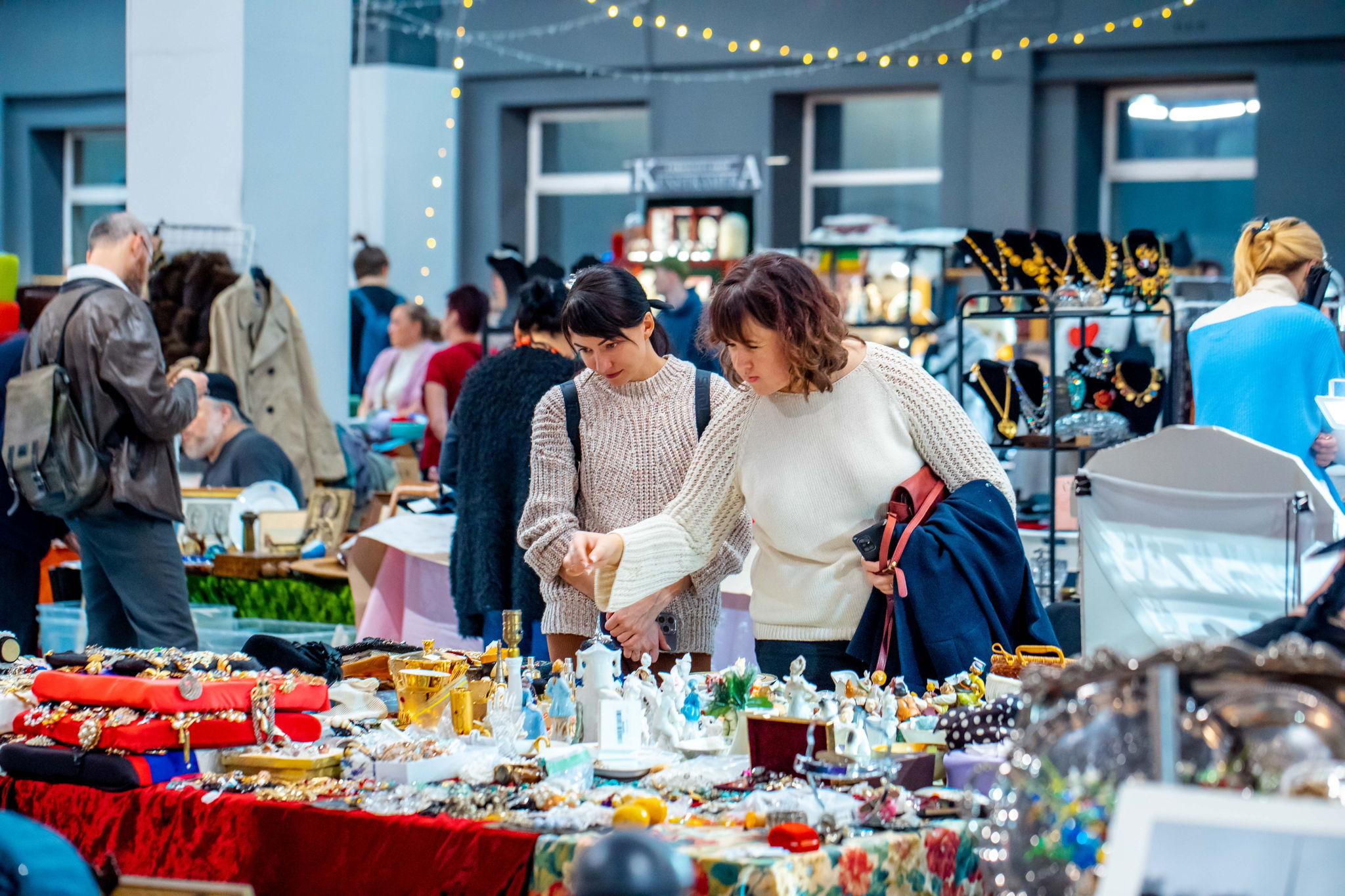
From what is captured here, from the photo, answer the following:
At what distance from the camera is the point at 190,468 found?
5.54m

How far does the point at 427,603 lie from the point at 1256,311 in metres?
2.30

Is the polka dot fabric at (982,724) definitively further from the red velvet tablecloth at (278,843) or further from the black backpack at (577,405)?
the black backpack at (577,405)

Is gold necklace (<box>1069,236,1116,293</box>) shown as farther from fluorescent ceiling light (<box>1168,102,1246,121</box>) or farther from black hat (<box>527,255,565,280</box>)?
fluorescent ceiling light (<box>1168,102,1246,121</box>)

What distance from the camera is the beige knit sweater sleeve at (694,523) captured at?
2518mm

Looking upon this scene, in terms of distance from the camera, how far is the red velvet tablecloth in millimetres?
1683

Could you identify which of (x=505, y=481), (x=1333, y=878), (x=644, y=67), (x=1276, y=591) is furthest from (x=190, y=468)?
(x=644, y=67)

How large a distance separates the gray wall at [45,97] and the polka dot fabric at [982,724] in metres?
11.1

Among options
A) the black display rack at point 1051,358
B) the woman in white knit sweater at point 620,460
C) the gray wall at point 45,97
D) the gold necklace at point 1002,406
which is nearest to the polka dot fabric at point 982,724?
the woman in white knit sweater at point 620,460

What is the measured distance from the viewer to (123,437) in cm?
375

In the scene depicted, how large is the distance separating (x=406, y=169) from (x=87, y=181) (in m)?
3.61

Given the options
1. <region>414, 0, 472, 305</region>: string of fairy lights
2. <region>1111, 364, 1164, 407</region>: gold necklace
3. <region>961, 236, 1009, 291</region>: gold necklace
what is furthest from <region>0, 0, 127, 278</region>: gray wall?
<region>1111, 364, 1164, 407</region>: gold necklace

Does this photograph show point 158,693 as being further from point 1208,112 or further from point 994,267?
point 1208,112

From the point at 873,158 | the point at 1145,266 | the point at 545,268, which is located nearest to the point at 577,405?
the point at 1145,266

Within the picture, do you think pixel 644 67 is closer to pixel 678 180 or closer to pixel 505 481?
pixel 678 180
